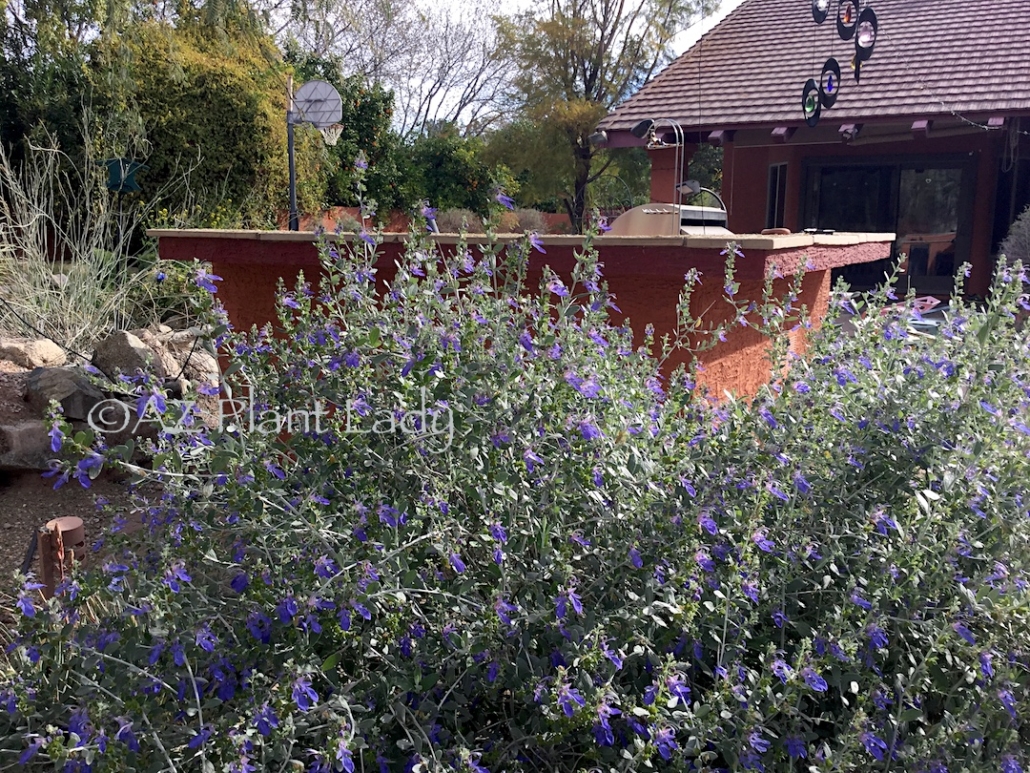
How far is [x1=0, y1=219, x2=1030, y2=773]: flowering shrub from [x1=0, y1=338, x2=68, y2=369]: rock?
3.41 m

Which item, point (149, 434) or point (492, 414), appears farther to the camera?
point (149, 434)

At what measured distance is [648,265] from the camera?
3076mm

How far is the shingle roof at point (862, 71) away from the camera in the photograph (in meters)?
10.5

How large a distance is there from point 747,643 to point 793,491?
0.30 m

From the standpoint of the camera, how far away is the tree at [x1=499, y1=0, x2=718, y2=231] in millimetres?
19547

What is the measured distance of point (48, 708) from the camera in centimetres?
171

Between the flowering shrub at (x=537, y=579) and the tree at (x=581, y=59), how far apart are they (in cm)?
1780

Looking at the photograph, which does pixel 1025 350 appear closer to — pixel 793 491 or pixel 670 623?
pixel 793 491

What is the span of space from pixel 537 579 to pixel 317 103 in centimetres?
731

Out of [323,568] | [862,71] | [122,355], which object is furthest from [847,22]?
[323,568]

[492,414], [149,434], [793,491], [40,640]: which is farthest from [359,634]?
[149,434]

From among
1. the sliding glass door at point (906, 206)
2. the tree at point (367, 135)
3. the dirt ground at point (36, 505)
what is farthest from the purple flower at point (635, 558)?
the tree at point (367, 135)

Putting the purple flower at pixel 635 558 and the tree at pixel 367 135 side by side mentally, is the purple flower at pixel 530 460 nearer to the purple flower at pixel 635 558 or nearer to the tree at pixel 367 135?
the purple flower at pixel 635 558

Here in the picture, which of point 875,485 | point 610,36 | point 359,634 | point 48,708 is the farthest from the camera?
point 610,36
